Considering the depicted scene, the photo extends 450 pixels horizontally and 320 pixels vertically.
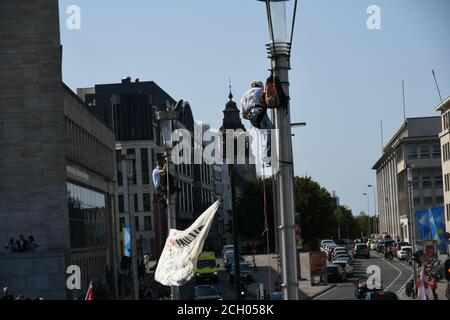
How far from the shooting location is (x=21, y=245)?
153 feet

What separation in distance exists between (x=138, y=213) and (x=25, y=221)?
5570 centimetres

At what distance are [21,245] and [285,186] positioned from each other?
3922cm

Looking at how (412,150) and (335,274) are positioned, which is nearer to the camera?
(335,274)

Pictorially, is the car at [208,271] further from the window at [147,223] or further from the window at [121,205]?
the window at [147,223]

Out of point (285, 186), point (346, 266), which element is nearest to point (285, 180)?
point (285, 186)

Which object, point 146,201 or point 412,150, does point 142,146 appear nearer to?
point 146,201

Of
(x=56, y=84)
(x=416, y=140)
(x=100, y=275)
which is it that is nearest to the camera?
(x=56, y=84)

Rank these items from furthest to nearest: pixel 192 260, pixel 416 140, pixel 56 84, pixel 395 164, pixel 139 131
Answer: pixel 395 164 → pixel 416 140 → pixel 139 131 → pixel 56 84 → pixel 192 260

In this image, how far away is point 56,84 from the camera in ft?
166

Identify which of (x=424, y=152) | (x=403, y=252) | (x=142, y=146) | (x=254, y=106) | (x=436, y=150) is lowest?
(x=403, y=252)

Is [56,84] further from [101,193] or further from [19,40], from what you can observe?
[101,193]

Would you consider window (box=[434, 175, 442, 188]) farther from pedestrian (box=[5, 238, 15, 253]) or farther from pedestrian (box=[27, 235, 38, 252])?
pedestrian (box=[5, 238, 15, 253])

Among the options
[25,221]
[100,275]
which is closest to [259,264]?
[100,275]

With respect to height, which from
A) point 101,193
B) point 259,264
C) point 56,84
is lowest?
point 259,264
